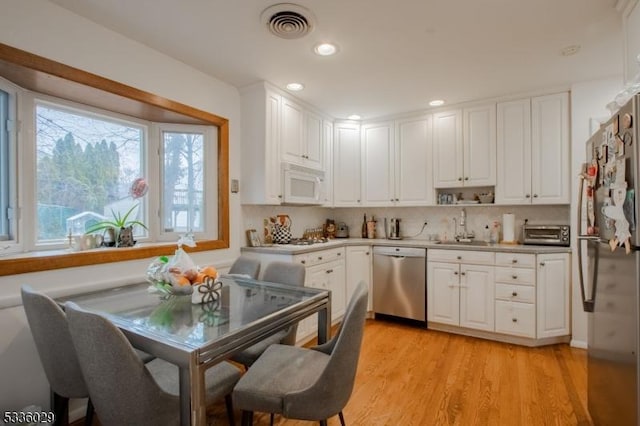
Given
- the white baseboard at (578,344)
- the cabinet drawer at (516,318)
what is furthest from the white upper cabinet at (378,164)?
the white baseboard at (578,344)

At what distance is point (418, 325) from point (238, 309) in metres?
2.62

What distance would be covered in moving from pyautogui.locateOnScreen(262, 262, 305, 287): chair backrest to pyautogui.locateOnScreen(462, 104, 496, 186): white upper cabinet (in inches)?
89.5

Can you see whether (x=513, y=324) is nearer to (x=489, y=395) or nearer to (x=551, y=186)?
(x=489, y=395)

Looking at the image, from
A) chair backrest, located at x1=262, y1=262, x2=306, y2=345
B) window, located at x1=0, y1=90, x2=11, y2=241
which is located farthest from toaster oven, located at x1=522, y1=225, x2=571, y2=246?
window, located at x1=0, y1=90, x2=11, y2=241

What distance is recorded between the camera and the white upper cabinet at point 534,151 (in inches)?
119

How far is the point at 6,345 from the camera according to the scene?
5.49ft

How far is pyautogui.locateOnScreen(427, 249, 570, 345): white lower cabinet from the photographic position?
2926 mm

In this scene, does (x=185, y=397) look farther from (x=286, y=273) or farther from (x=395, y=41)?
(x=395, y=41)

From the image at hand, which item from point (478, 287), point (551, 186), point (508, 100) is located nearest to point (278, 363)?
point (478, 287)

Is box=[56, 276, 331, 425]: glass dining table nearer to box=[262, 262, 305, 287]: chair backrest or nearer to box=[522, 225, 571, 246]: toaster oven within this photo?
box=[262, 262, 305, 287]: chair backrest

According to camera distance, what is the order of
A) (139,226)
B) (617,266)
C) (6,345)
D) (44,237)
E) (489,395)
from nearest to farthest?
(617,266) → (6,345) → (44,237) → (489,395) → (139,226)

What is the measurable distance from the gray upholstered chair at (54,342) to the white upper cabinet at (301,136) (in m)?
2.18

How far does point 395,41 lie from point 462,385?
2.48m

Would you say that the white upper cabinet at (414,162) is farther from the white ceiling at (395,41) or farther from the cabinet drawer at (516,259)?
the cabinet drawer at (516,259)
